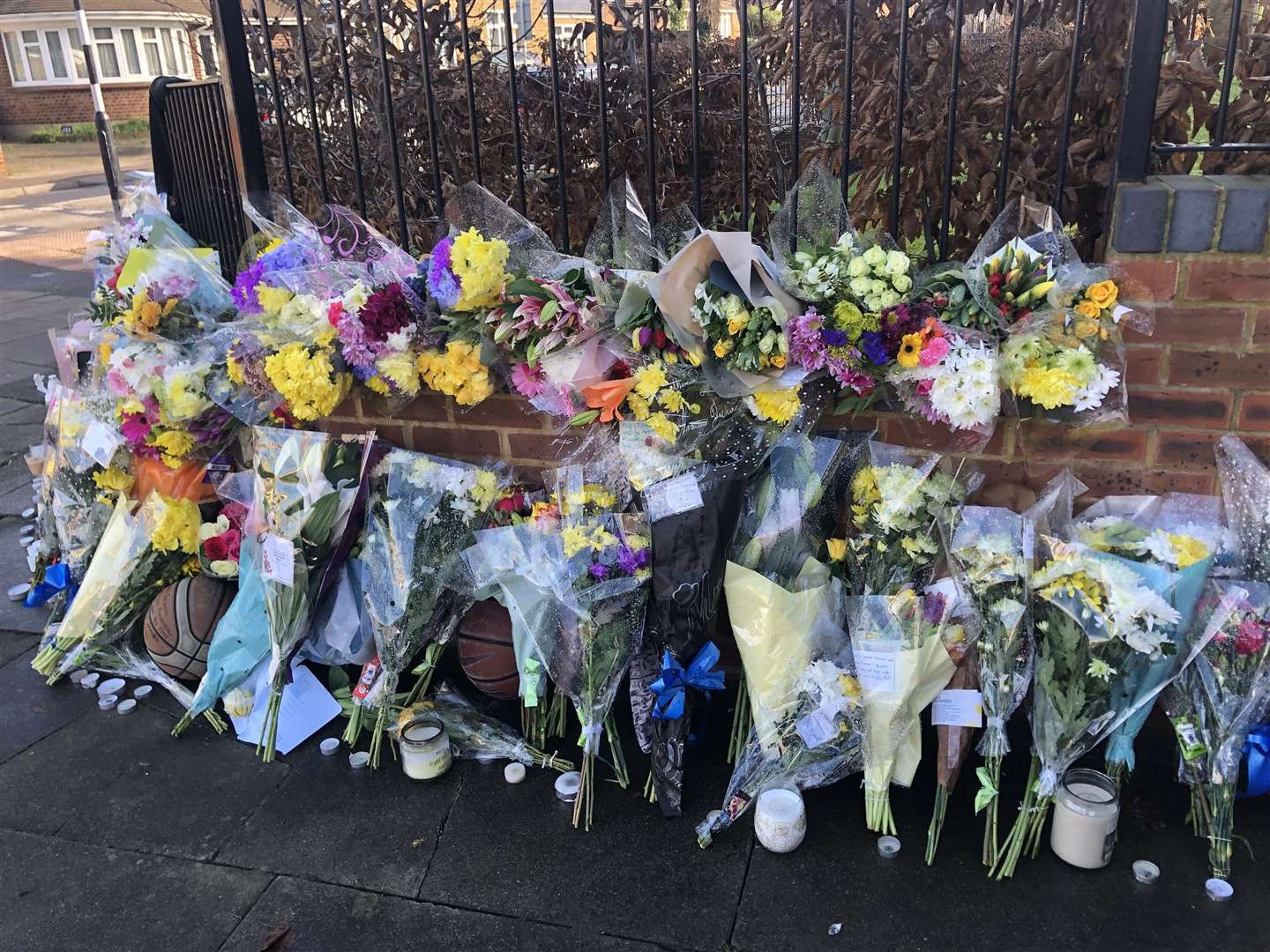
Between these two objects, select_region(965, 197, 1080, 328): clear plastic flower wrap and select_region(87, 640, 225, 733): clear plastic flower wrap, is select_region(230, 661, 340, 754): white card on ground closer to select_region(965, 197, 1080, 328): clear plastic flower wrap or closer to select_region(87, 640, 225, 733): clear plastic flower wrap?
select_region(87, 640, 225, 733): clear plastic flower wrap

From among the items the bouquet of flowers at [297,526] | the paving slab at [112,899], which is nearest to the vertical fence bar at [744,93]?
the bouquet of flowers at [297,526]

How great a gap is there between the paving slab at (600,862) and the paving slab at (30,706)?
1.45 meters

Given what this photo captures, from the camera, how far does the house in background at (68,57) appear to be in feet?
93.6

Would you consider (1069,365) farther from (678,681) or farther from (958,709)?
(678,681)

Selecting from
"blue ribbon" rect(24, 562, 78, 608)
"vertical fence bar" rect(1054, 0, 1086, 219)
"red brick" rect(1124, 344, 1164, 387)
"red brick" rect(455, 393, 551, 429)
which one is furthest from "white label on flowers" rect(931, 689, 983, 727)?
"blue ribbon" rect(24, 562, 78, 608)

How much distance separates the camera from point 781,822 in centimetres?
246

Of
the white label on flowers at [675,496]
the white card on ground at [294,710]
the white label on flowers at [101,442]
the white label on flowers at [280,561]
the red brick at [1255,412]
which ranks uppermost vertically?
the red brick at [1255,412]

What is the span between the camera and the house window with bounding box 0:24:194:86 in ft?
96.4

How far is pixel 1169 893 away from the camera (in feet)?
7.57

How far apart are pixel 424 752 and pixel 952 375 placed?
5.83ft

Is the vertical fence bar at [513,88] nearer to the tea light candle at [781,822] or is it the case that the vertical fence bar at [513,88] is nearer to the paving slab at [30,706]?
the tea light candle at [781,822]

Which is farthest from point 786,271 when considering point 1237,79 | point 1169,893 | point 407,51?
point 407,51

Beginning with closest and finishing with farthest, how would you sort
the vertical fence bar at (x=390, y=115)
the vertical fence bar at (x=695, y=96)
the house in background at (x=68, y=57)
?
the vertical fence bar at (x=695, y=96) → the vertical fence bar at (x=390, y=115) → the house in background at (x=68, y=57)

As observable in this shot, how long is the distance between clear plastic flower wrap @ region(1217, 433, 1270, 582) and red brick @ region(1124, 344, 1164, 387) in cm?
24
